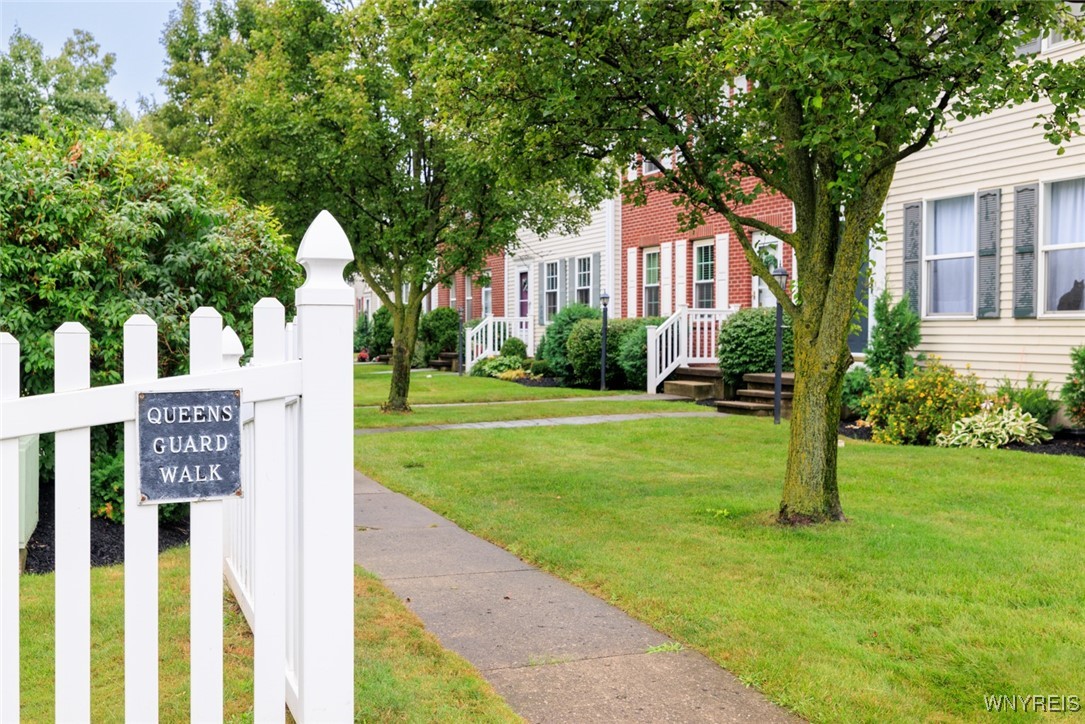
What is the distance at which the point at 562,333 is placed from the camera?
21391 mm

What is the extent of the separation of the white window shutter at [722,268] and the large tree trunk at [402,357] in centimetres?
597

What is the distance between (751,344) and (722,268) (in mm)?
2884

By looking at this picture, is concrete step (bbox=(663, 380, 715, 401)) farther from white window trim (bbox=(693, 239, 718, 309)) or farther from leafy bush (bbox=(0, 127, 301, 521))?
leafy bush (bbox=(0, 127, 301, 521))

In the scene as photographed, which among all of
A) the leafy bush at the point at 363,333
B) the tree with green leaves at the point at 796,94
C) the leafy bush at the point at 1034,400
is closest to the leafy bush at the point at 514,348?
the leafy bush at the point at 363,333

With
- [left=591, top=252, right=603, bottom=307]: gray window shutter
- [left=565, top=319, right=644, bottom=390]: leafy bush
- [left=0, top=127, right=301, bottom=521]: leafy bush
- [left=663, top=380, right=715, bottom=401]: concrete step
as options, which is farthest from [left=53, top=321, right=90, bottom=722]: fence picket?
[left=591, top=252, right=603, bottom=307]: gray window shutter

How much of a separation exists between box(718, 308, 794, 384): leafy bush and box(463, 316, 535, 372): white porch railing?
9683mm

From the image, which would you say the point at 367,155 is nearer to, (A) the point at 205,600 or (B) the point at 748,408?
(B) the point at 748,408

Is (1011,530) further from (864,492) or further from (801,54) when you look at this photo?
(801,54)

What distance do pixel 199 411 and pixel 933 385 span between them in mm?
10821

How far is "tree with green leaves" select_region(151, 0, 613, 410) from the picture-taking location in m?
13.4

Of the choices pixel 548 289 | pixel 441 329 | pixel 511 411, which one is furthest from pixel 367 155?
pixel 441 329

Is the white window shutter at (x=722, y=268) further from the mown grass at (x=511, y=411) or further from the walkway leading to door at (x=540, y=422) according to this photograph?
the walkway leading to door at (x=540, y=422)

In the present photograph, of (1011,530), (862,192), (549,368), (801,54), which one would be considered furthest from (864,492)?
(549,368)

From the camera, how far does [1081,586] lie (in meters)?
5.09
